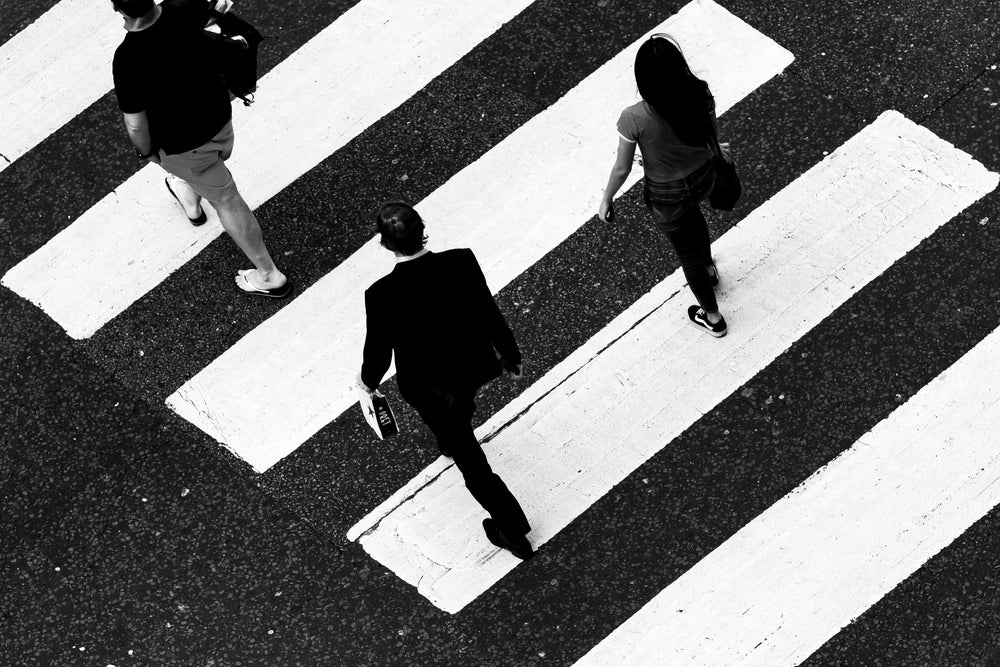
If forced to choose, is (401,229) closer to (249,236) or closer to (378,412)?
(378,412)

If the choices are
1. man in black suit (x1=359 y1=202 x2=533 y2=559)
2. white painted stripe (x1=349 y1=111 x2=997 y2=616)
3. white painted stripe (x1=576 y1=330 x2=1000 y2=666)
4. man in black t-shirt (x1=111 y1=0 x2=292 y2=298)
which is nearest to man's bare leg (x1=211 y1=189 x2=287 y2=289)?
man in black t-shirt (x1=111 y1=0 x2=292 y2=298)

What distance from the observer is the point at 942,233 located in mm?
5777

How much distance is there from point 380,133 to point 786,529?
9.85 feet

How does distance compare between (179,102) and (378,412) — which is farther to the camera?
(179,102)

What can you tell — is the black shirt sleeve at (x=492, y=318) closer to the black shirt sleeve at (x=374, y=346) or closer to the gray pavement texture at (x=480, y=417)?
the black shirt sleeve at (x=374, y=346)

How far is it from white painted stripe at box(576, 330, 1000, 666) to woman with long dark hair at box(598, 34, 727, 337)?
1.03 metres

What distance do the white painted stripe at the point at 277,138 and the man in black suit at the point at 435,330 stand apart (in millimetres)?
2132

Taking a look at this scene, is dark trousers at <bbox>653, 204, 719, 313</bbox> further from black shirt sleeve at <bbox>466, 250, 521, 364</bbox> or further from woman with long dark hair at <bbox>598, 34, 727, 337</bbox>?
black shirt sleeve at <bbox>466, 250, 521, 364</bbox>

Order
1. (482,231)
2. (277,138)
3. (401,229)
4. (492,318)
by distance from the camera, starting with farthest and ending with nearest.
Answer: (277,138) → (482,231) → (492,318) → (401,229)

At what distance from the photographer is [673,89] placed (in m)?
4.35

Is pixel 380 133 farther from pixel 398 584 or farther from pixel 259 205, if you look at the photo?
pixel 398 584

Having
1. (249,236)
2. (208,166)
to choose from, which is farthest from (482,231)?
(208,166)

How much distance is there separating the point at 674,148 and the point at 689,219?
0.48 meters

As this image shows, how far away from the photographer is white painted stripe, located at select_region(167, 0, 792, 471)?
18.9 ft
